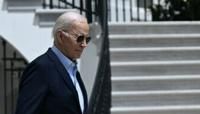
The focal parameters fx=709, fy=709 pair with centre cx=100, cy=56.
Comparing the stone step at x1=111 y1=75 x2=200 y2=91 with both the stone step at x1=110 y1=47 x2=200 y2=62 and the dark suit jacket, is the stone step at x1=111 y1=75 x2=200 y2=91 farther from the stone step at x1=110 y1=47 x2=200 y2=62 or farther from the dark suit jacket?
the dark suit jacket

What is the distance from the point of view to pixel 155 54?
9.06 metres

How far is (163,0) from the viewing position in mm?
12766

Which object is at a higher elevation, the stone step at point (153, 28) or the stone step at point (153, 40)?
the stone step at point (153, 28)

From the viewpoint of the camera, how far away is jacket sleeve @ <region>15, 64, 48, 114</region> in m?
3.51

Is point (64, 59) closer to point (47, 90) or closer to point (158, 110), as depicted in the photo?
point (47, 90)

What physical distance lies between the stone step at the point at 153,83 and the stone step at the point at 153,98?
15 cm

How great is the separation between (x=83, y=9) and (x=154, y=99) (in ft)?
6.46

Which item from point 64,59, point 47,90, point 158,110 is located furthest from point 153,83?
point 47,90

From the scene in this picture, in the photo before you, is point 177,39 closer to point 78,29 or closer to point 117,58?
point 117,58

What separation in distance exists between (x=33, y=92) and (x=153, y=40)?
5954mm

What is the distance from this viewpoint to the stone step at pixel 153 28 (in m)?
9.52

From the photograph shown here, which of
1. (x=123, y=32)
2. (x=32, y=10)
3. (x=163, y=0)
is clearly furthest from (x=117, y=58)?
(x=163, y=0)

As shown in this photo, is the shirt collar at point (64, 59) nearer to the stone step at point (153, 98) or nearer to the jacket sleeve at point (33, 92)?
the jacket sleeve at point (33, 92)

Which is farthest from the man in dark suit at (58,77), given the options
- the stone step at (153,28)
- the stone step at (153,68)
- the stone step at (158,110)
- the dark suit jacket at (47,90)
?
the stone step at (153,28)
